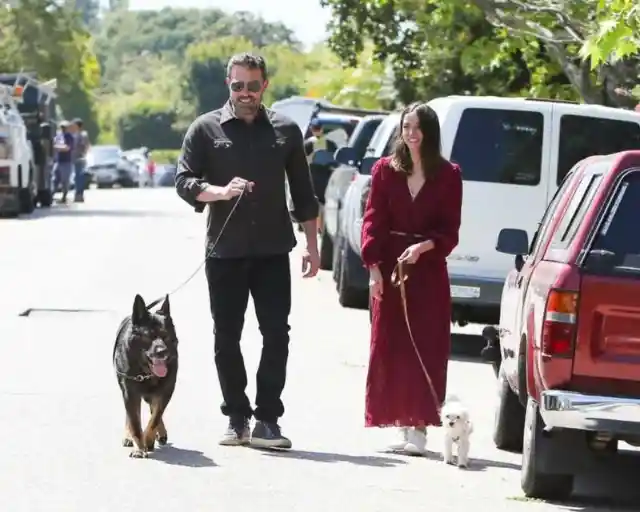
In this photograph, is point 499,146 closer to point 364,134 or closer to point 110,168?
point 364,134

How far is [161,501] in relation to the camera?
27.5ft

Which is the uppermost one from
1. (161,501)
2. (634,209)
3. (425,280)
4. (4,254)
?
(634,209)

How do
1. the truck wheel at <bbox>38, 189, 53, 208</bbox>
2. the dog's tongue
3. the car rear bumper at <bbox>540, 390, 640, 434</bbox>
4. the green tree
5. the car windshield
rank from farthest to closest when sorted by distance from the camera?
the car windshield → the truck wheel at <bbox>38, 189, 53, 208</bbox> → the green tree → the dog's tongue → the car rear bumper at <bbox>540, 390, 640, 434</bbox>

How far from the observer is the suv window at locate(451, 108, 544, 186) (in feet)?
48.5

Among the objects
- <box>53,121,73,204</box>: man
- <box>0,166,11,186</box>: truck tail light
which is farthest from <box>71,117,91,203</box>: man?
<box>0,166,11,186</box>: truck tail light

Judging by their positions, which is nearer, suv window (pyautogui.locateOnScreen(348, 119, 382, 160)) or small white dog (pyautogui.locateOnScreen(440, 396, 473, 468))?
small white dog (pyautogui.locateOnScreen(440, 396, 473, 468))

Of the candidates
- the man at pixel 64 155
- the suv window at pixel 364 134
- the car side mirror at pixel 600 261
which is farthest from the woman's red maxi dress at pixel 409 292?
the man at pixel 64 155

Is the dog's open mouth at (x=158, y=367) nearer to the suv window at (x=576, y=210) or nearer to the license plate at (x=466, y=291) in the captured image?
the suv window at (x=576, y=210)

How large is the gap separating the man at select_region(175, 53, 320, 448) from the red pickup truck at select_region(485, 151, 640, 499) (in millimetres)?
1785

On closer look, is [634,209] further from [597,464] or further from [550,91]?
[550,91]

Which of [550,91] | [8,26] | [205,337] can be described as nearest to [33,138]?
[550,91]

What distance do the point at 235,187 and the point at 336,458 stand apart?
1.50m

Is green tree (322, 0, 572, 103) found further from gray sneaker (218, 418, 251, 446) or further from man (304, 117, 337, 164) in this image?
gray sneaker (218, 418, 251, 446)

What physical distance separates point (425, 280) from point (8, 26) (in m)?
56.9
